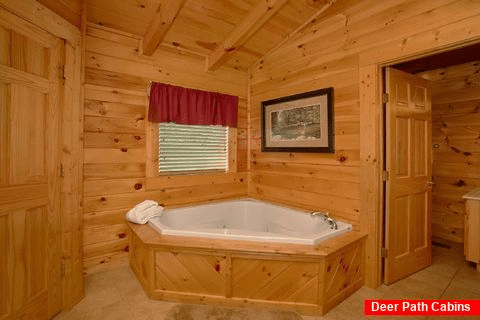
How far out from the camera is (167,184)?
3053 millimetres

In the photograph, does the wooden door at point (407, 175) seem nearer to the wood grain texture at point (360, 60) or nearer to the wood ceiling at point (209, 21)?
the wood grain texture at point (360, 60)

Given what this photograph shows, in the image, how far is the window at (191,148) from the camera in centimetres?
304

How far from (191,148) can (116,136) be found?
2.93 ft

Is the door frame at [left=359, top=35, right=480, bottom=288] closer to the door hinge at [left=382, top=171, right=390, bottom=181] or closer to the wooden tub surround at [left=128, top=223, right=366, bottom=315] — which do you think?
the door hinge at [left=382, top=171, right=390, bottom=181]

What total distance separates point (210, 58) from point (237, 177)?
5.39ft

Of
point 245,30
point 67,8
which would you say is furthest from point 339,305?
point 67,8

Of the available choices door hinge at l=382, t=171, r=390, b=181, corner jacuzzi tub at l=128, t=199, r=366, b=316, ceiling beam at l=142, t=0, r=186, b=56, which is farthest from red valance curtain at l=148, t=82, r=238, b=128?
door hinge at l=382, t=171, r=390, b=181

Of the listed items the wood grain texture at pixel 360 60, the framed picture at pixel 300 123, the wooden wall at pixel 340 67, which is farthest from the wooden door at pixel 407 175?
the framed picture at pixel 300 123

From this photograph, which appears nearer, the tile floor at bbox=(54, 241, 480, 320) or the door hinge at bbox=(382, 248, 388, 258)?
the tile floor at bbox=(54, 241, 480, 320)

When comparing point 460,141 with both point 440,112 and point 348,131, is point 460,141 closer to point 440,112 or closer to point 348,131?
point 440,112

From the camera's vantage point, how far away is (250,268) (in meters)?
1.97

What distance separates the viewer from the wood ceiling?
2.40m

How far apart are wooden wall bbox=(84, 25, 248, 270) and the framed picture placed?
1173 millimetres

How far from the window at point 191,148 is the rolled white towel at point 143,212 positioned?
0.51 m
